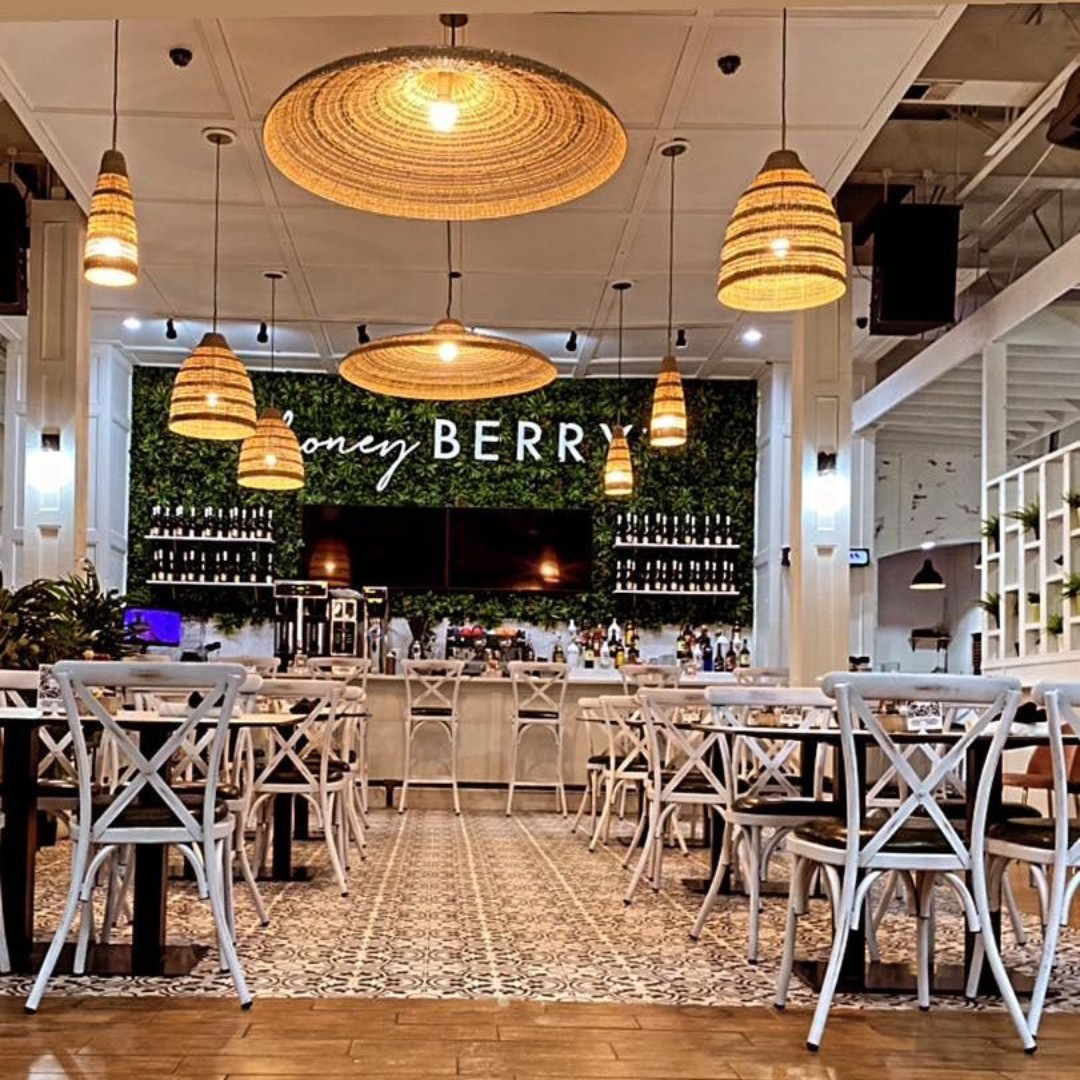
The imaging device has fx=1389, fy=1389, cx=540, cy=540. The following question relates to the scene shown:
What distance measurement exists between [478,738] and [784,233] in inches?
243

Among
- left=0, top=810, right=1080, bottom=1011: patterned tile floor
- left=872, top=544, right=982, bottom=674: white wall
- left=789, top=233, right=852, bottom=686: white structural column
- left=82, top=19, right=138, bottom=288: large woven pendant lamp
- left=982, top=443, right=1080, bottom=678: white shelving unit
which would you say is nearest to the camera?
left=0, top=810, right=1080, bottom=1011: patterned tile floor

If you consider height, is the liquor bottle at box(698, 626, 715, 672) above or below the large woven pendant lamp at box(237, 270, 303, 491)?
below

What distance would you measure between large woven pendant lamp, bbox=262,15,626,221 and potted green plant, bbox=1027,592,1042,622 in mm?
7403

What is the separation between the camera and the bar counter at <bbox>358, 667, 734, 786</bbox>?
403 inches

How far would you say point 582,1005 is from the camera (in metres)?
3.95

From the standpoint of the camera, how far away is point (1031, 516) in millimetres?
10594

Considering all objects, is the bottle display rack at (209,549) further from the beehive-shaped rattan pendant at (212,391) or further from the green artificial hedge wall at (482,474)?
the beehive-shaped rattan pendant at (212,391)

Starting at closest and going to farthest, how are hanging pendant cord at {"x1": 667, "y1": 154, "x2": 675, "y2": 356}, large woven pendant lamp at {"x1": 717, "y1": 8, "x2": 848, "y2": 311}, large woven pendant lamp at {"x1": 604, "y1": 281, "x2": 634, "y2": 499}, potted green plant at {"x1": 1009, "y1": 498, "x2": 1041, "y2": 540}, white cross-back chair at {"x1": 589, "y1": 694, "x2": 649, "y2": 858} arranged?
large woven pendant lamp at {"x1": 717, "y1": 8, "x2": 848, "y2": 311} → white cross-back chair at {"x1": 589, "y1": 694, "x2": 649, "y2": 858} → hanging pendant cord at {"x1": 667, "y1": 154, "x2": 675, "y2": 356} → large woven pendant lamp at {"x1": 604, "y1": 281, "x2": 634, "y2": 499} → potted green plant at {"x1": 1009, "y1": 498, "x2": 1041, "y2": 540}

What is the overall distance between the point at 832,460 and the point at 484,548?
4.94 metres

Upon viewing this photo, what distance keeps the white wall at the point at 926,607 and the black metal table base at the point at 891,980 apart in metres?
15.9

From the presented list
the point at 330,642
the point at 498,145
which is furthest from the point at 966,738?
the point at 330,642

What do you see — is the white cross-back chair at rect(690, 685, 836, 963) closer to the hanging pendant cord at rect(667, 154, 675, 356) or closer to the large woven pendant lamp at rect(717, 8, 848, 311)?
the large woven pendant lamp at rect(717, 8, 848, 311)

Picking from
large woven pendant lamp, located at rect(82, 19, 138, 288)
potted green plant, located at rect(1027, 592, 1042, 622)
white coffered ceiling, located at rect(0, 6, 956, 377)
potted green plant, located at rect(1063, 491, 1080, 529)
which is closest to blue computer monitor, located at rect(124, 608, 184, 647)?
white coffered ceiling, located at rect(0, 6, 956, 377)

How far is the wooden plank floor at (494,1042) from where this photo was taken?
10.8 feet
